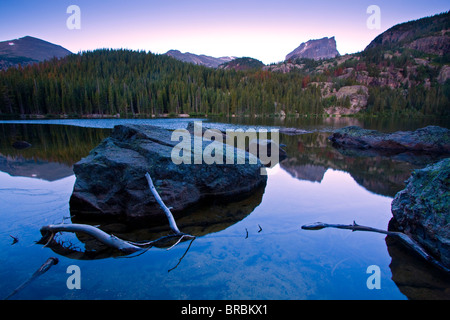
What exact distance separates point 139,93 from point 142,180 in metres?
109

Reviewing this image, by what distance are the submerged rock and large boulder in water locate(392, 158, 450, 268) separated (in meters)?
15.0

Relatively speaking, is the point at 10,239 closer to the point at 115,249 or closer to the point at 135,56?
the point at 115,249

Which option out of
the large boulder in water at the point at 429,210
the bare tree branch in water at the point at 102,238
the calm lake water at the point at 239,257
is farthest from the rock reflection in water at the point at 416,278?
the bare tree branch in water at the point at 102,238

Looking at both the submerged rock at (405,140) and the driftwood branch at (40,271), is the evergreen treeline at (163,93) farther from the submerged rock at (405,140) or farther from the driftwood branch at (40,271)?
the driftwood branch at (40,271)

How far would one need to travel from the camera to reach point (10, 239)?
479 cm

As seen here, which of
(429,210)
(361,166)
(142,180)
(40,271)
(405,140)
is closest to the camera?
(40,271)

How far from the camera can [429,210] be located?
14.7 feet

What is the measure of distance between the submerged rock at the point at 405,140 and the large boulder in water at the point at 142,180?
1501 cm

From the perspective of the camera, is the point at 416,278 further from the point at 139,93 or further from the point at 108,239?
the point at 139,93

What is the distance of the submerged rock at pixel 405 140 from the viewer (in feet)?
54.4

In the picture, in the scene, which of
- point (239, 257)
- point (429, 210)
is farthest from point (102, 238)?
point (429, 210)

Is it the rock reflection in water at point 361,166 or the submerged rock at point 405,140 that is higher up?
the submerged rock at point 405,140
